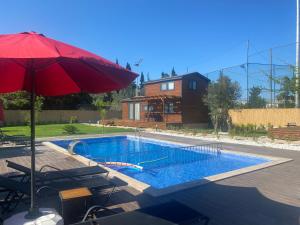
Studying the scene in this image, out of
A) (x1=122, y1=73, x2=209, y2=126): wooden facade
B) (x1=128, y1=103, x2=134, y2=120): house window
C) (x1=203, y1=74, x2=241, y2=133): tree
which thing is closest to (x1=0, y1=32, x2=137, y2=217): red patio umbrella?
(x1=203, y1=74, x2=241, y2=133): tree

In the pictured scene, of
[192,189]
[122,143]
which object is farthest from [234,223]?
[122,143]

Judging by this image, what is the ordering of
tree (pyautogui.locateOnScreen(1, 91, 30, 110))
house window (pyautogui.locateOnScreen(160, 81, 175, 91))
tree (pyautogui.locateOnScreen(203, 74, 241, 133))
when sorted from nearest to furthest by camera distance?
1. tree (pyautogui.locateOnScreen(203, 74, 241, 133))
2. house window (pyautogui.locateOnScreen(160, 81, 175, 91))
3. tree (pyautogui.locateOnScreen(1, 91, 30, 110))

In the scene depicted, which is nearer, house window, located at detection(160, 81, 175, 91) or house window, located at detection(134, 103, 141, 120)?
house window, located at detection(160, 81, 175, 91)

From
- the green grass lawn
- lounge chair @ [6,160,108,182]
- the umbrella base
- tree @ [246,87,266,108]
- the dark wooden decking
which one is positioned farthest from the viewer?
tree @ [246,87,266,108]

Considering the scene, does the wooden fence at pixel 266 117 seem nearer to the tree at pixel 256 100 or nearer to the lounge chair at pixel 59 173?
the tree at pixel 256 100

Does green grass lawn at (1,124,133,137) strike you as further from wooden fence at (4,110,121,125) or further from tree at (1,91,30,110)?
tree at (1,91,30,110)

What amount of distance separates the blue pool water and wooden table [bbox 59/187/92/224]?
5110mm

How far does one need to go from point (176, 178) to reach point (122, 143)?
32.0ft

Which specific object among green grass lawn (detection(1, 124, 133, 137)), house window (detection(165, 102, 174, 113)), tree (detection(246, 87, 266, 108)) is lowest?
green grass lawn (detection(1, 124, 133, 137))

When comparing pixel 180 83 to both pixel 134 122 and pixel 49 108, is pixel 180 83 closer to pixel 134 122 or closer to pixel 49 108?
pixel 134 122

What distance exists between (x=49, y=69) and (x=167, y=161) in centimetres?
940

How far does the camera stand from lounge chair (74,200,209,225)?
11.6ft

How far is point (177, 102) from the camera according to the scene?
1194 inches

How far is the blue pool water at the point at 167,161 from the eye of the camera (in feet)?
35.7
